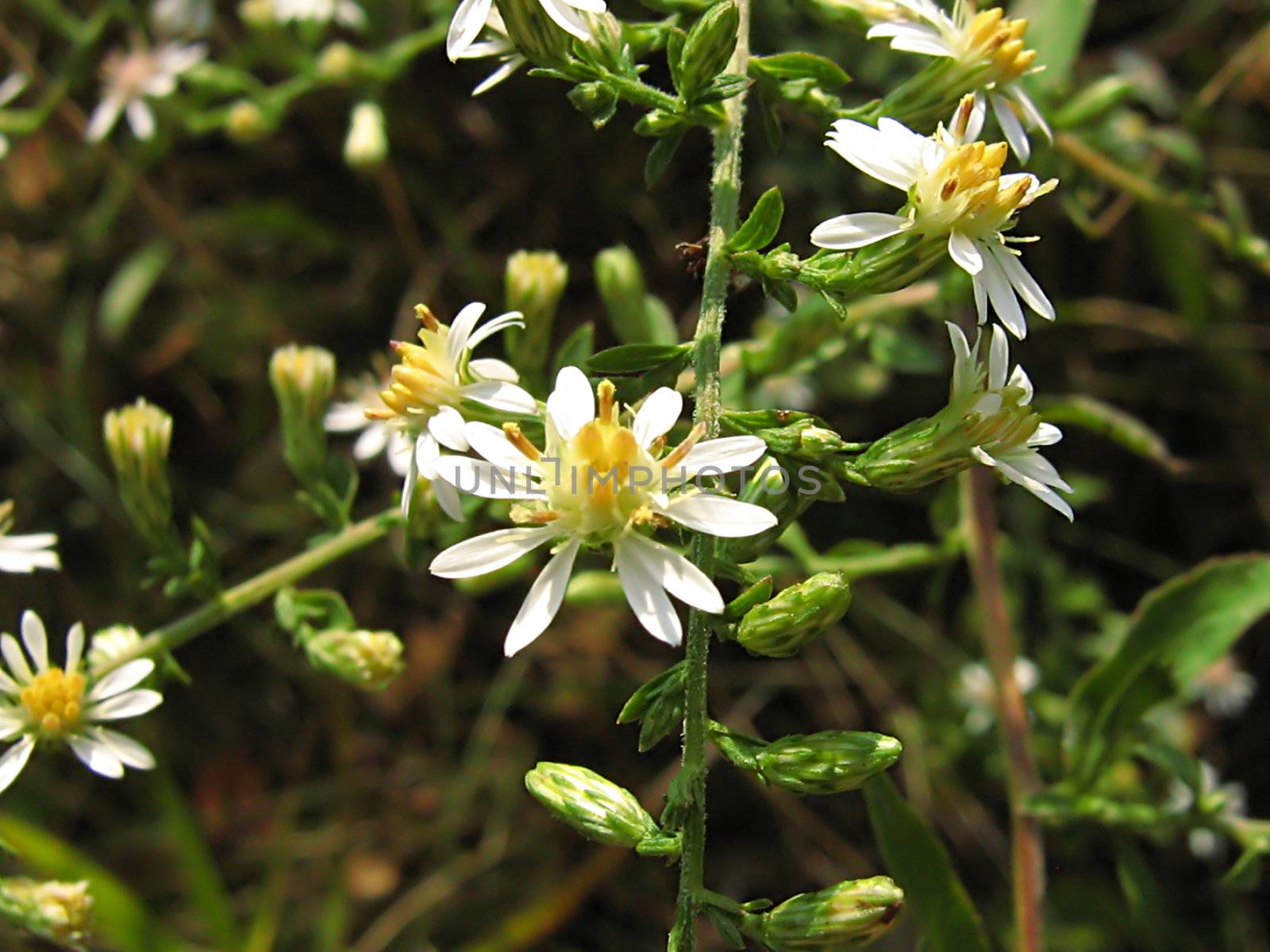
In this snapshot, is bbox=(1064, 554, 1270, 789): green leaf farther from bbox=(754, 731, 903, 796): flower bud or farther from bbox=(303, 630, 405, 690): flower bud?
bbox=(303, 630, 405, 690): flower bud

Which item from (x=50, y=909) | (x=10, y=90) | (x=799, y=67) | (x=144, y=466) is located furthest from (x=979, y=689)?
(x=10, y=90)

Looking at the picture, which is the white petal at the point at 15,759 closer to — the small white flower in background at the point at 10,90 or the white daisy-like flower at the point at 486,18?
the white daisy-like flower at the point at 486,18

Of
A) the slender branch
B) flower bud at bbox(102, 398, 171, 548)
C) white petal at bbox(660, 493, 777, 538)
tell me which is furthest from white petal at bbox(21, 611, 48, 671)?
the slender branch

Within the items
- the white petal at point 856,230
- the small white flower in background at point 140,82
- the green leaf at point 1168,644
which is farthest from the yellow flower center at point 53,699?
the green leaf at point 1168,644

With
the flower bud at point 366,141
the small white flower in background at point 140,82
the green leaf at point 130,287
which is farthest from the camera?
the green leaf at point 130,287

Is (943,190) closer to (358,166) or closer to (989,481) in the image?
(989,481)

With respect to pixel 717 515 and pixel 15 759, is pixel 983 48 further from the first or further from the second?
pixel 15 759
